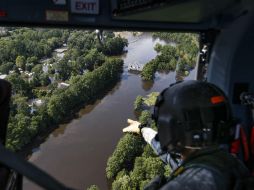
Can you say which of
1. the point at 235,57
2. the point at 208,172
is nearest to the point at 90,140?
the point at 235,57

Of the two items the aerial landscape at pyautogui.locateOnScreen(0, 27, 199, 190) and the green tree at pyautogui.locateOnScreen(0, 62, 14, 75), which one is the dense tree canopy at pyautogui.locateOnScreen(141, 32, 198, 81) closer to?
the aerial landscape at pyautogui.locateOnScreen(0, 27, 199, 190)

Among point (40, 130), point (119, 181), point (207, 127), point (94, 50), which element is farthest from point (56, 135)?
point (207, 127)

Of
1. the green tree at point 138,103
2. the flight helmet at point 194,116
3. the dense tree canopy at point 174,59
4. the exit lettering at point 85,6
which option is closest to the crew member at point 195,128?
the flight helmet at point 194,116

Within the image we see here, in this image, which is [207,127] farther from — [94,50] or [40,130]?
[94,50]

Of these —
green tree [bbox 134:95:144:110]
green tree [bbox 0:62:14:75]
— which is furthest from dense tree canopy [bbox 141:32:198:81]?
green tree [bbox 0:62:14:75]

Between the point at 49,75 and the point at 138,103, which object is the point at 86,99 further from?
the point at 49,75

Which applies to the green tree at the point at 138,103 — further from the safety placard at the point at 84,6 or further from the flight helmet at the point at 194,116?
the flight helmet at the point at 194,116

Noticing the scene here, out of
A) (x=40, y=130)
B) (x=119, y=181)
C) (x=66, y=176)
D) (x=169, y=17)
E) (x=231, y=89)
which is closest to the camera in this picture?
(x=169, y=17)
